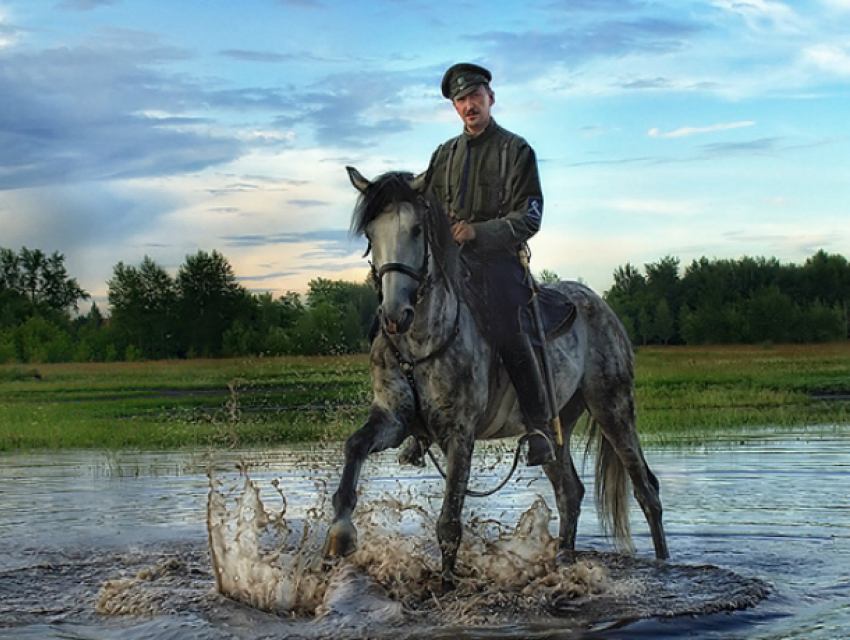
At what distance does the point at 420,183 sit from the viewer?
245 inches

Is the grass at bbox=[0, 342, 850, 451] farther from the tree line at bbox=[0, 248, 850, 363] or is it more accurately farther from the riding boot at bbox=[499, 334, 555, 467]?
the tree line at bbox=[0, 248, 850, 363]

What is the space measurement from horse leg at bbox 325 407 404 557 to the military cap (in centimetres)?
229

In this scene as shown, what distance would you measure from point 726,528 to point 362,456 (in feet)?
14.7

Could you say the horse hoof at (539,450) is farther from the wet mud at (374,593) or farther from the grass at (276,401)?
the grass at (276,401)

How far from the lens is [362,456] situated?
6199mm

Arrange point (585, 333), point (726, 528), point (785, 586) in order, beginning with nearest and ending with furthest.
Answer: point (785, 586) → point (585, 333) → point (726, 528)

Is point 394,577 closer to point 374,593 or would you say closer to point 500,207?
point 374,593

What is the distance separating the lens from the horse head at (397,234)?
5.93 metres

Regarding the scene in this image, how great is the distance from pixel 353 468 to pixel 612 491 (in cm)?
342

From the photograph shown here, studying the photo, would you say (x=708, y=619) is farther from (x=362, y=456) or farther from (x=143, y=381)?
(x=143, y=381)

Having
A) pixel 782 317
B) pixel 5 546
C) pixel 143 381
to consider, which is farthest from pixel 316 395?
pixel 782 317

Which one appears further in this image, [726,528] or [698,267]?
[698,267]

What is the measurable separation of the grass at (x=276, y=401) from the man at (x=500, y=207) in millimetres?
1975

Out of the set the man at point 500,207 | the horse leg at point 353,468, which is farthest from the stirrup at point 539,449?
the horse leg at point 353,468
